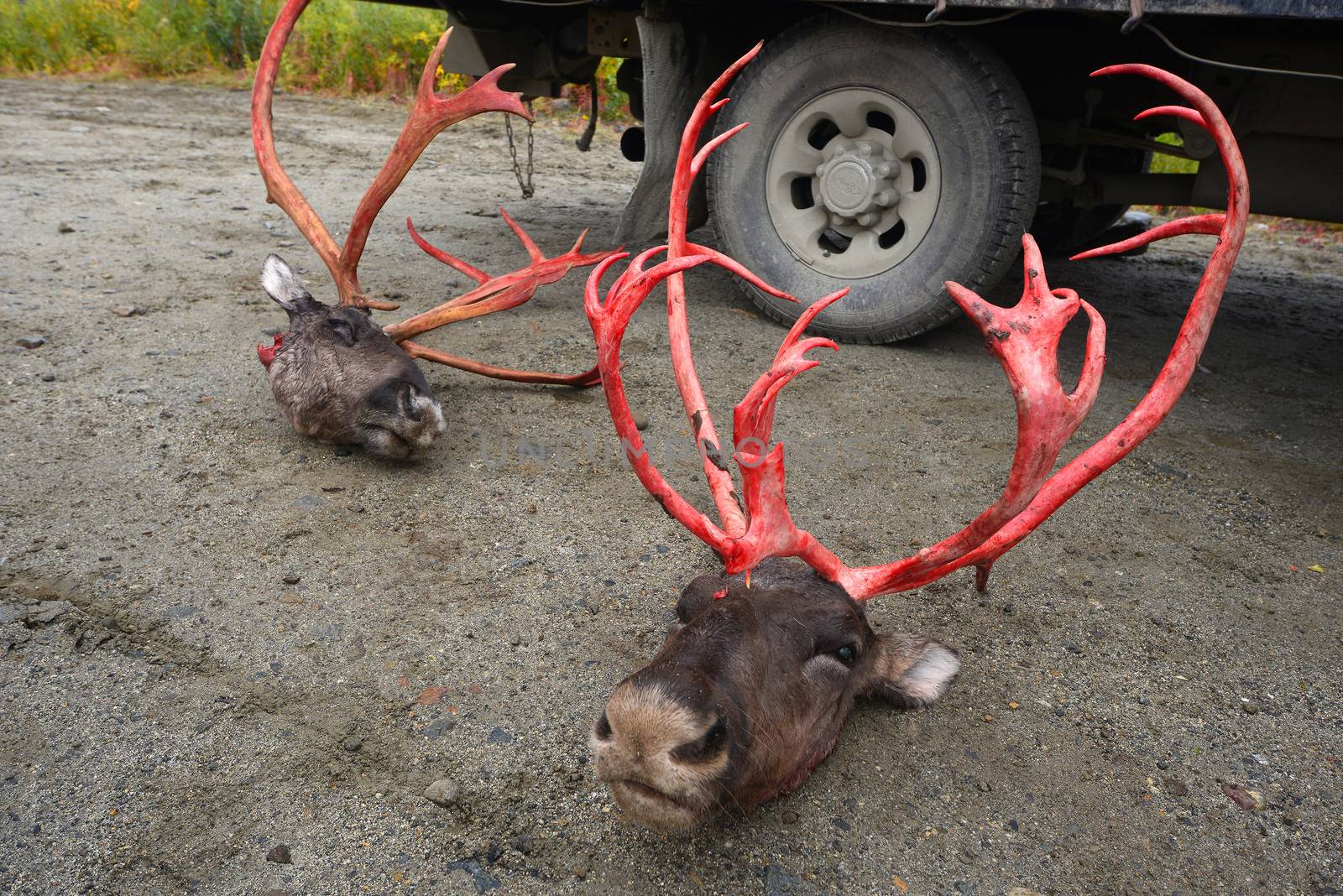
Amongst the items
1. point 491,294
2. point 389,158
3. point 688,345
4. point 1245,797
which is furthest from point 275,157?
point 1245,797

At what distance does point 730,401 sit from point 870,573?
199 centimetres

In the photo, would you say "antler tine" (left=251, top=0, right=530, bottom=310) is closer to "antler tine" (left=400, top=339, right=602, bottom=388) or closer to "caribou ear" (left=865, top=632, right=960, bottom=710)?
"antler tine" (left=400, top=339, right=602, bottom=388)

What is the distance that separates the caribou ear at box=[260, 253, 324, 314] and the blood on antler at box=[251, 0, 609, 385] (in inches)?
6.0

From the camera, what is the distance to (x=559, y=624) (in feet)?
8.50

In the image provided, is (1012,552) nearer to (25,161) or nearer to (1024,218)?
(1024,218)

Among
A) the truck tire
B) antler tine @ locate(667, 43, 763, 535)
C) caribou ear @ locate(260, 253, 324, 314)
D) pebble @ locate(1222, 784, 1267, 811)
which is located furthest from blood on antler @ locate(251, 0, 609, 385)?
pebble @ locate(1222, 784, 1267, 811)

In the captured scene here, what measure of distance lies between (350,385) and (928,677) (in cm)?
232

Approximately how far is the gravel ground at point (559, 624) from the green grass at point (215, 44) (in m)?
8.89

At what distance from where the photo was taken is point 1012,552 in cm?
302

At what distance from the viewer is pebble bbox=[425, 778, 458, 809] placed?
6.49ft

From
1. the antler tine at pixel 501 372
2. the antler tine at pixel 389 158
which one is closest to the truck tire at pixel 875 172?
the antler tine at pixel 501 372

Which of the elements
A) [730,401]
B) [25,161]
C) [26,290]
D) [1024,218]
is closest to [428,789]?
[730,401]

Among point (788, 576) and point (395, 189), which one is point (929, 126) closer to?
point (395, 189)

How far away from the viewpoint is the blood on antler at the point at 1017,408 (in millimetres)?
1896
